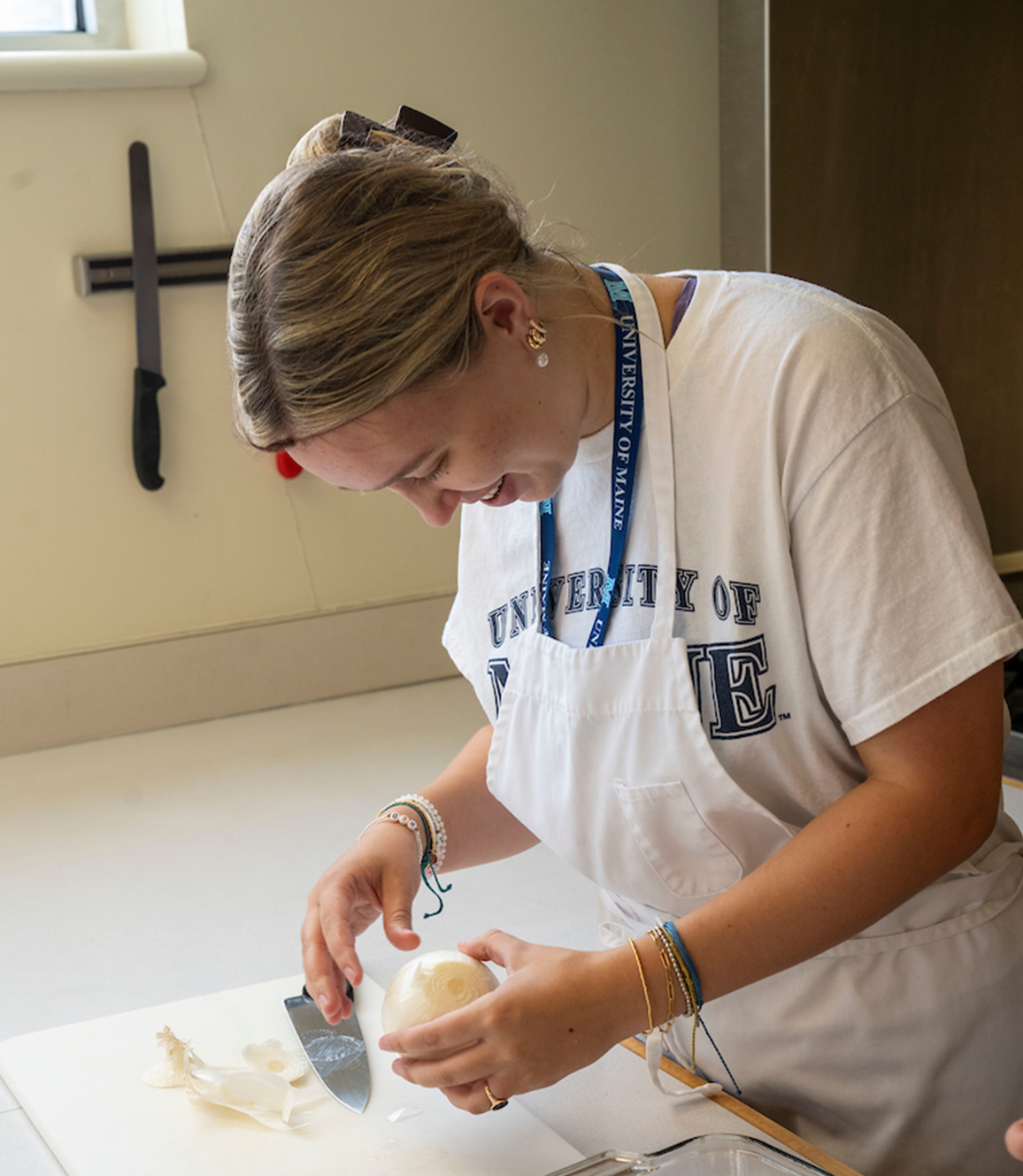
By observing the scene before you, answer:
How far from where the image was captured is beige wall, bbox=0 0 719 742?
69.7 inches

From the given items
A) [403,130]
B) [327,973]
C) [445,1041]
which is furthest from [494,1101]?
[403,130]

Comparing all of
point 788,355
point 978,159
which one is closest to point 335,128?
point 788,355

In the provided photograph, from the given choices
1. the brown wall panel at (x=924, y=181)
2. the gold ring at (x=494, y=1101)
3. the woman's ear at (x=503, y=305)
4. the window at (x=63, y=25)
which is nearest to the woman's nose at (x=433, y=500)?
the woman's ear at (x=503, y=305)

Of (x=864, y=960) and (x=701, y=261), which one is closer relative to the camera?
(x=864, y=960)

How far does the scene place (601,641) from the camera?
81 cm

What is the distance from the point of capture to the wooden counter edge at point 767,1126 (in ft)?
2.22

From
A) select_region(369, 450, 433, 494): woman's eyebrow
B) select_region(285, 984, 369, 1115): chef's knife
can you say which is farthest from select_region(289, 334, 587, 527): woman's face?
select_region(285, 984, 369, 1115): chef's knife

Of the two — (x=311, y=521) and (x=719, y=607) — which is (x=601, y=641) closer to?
(x=719, y=607)

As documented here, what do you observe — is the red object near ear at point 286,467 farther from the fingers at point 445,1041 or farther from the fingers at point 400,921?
the fingers at point 445,1041

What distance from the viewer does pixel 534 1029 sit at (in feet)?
2.20

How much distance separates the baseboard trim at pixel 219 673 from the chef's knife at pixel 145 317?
0.29 m

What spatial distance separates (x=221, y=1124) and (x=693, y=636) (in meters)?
0.42

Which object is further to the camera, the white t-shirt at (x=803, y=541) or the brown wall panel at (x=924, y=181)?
the brown wall panel at (x=924, y=181)

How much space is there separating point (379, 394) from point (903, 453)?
0.95ft
